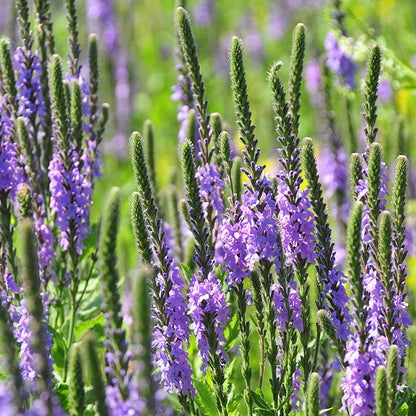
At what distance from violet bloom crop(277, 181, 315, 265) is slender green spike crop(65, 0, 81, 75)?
170 centimetres

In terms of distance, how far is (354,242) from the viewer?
2389 millimetres

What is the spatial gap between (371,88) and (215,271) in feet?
2.93

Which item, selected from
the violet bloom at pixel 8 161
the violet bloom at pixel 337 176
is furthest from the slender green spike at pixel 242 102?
the violet bloom at pixel 337 176

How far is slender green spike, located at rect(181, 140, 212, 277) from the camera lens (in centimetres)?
279

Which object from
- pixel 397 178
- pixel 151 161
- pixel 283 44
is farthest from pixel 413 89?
pixel 283 44

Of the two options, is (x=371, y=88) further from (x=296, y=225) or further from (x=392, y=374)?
(x=392, y=374)

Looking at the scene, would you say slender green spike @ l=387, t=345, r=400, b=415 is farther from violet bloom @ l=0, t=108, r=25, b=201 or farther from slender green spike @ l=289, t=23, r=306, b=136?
violet bloom @ l=0, t=108, r=25, b=201

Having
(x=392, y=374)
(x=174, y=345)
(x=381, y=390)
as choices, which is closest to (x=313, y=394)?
(x=381, y=390)

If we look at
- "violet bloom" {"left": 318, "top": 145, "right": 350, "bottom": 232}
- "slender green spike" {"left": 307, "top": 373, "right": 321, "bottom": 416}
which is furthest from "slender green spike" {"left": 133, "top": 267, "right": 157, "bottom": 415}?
"violet bloom" {"left": 318, "top": 145, "right": 350, "bottom": 232}

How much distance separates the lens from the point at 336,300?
2914 mm

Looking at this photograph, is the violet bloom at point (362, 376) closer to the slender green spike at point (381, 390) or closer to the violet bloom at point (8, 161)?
the slender green spike at point (381, 390)

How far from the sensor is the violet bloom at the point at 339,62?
5953 mm

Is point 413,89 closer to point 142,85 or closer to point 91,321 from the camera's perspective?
point 91,321

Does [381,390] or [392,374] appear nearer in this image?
[381,390]
